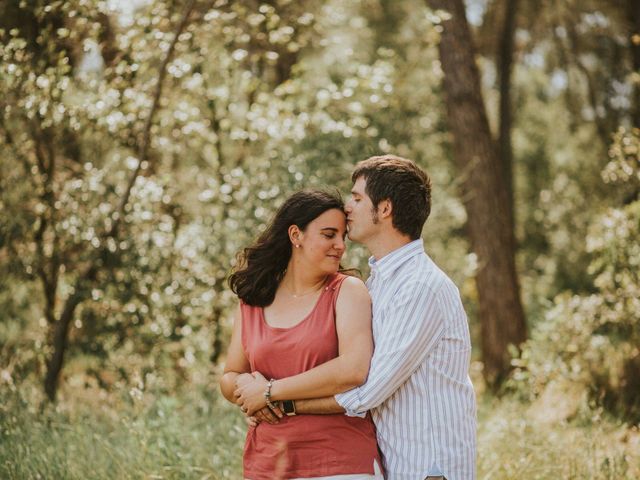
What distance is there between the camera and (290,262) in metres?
3.46

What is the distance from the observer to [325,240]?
325cm

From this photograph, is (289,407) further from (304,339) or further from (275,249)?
(275,249)

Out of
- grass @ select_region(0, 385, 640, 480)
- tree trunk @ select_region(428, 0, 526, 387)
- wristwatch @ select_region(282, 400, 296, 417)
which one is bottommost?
tree trunk @ select_region(428, 0, 526, 387)

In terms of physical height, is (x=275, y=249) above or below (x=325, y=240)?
below

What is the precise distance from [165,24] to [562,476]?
4318 millimetres

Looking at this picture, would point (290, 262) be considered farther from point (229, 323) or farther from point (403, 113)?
point (403, 113)

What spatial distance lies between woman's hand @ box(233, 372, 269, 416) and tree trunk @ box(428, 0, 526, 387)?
5687 mm

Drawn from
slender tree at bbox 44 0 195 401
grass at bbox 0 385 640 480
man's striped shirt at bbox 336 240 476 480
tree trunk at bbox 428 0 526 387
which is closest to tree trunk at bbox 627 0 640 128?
tree trunk at bbox 428 0 526 387

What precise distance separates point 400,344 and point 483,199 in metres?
5.87

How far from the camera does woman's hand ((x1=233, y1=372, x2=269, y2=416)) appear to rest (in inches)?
121

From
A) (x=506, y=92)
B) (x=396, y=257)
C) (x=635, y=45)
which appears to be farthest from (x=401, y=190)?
(x=506, y=92)

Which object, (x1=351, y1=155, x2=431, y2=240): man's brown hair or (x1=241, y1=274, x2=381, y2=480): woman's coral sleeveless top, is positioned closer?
(x1=241, y1=274, x2=381, y2=480): woman's coral sleeveless top

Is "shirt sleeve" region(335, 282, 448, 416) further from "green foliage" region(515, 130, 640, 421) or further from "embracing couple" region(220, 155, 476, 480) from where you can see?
"green foliage" region(515, 130, 640, 421)

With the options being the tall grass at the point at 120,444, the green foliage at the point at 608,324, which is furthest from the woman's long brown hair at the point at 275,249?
the green foliage at the point at 608,324
